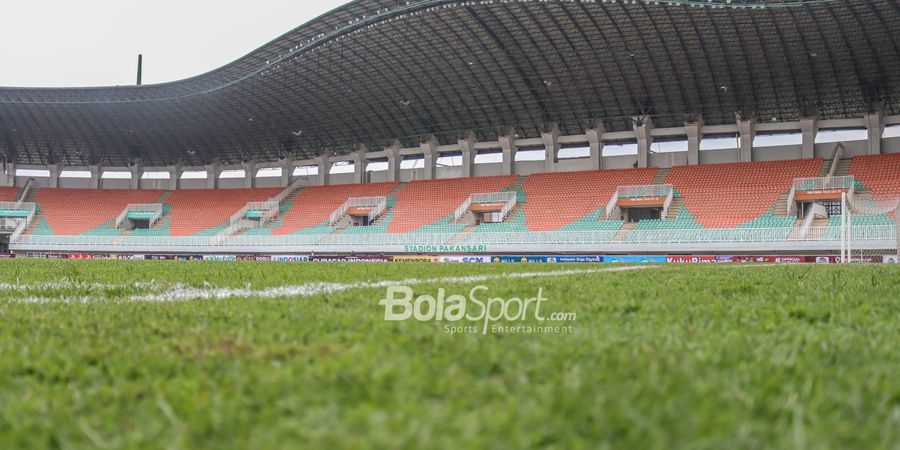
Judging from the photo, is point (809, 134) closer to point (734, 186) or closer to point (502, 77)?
point (734, 186)

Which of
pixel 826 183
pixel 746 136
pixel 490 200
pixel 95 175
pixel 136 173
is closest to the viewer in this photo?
pixel 826 183

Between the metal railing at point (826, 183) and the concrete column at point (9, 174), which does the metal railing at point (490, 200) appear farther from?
the concrete column at point (9, 174)

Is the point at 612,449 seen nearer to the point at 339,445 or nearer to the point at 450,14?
the point at 339,445

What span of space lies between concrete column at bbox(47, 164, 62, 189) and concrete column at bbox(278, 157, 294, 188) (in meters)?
19.0

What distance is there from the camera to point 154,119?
45.7m

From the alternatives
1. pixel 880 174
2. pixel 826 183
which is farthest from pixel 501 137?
pixel 880 174

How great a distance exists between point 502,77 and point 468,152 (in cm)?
821

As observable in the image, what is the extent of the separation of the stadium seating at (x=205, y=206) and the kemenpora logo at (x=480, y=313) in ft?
137

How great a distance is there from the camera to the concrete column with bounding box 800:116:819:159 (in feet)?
116

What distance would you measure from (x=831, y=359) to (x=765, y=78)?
113 feet

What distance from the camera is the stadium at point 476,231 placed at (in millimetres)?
1724

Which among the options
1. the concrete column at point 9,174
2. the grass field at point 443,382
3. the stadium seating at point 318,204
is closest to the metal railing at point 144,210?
the stadium seating at point 318,204

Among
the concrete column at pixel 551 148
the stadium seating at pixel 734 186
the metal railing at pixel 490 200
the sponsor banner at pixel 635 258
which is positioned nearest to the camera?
the sponsor banner at pixel 635 258

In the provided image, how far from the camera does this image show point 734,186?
3369 cm
